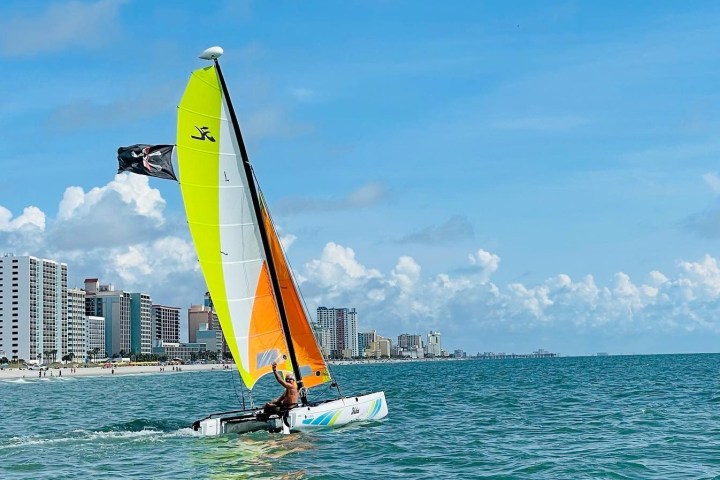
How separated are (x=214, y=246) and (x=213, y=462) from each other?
761 cm

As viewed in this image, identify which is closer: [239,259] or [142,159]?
[142,159]

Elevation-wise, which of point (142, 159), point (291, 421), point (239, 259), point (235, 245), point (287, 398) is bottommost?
point (291, 421)

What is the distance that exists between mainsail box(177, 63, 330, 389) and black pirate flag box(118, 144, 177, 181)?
0.68m

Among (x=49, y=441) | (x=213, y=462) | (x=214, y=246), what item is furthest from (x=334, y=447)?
(x=49, y=441)

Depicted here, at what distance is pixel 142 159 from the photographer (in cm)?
2720

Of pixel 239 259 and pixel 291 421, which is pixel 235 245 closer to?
pixel 239 259

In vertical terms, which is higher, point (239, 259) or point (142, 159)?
point (142, 159)

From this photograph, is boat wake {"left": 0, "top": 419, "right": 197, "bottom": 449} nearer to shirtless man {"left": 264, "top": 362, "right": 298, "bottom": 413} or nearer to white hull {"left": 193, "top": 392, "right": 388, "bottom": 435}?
white hull {"left": 193, "top": 392, "right": 388, "bottom": 435}

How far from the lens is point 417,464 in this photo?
2356 cm

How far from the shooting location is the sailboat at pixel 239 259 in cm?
2770

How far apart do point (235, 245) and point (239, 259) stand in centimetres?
49

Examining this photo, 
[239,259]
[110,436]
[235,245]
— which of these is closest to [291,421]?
[239,259]

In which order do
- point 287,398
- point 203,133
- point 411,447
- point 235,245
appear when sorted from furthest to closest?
point 287,398, point 235,245, point 203,133, point 411,447

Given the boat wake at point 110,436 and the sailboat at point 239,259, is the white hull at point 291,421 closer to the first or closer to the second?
the sailboat at point 239,259
